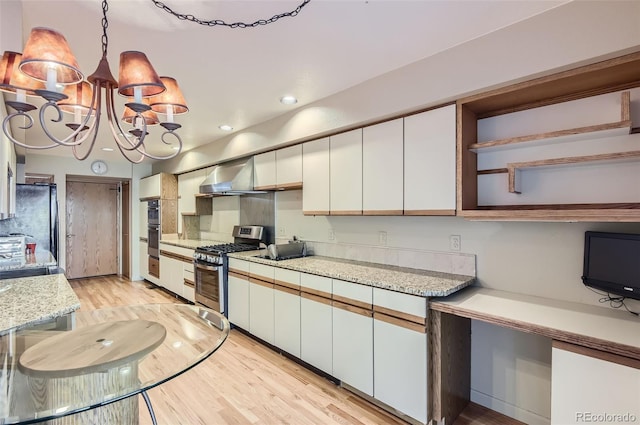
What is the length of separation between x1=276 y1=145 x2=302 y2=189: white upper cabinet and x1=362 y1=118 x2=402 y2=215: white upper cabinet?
2.73 ft

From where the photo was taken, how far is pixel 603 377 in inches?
55.7

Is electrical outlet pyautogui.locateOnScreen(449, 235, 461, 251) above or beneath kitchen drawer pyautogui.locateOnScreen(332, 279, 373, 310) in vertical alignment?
above

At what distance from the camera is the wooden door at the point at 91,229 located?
258 inches

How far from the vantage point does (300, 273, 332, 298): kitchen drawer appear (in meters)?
2.54

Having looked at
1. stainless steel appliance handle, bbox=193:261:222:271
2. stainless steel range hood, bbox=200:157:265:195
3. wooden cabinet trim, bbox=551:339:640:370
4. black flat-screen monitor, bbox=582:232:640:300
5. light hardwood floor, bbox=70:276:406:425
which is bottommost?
light hardwood floor, bbox=70:276:406:425

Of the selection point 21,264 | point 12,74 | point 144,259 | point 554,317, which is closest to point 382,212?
point 554,317

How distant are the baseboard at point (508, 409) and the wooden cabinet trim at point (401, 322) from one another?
819 millimetres

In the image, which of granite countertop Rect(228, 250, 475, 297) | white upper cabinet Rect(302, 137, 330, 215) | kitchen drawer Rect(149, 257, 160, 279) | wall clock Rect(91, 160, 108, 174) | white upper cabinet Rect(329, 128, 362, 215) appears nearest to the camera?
granite countertop Rect(228, 250, 475, 297)

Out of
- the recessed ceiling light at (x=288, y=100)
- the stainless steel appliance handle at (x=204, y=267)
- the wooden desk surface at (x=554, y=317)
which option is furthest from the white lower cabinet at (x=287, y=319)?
the recessed ceiling light at (x=288, y=100)

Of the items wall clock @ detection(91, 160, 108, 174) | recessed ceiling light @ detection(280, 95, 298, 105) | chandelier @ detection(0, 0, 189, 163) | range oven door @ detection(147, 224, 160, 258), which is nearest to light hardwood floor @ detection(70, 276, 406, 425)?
chandelier @ detection(0, 0, 189, 163)

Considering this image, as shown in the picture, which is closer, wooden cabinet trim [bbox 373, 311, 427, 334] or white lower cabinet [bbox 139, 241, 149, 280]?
wooden cabinet trim [bbox 373, 311, 427, 334]

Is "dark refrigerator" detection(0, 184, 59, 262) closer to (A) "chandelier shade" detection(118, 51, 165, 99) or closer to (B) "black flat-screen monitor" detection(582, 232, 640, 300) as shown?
(A) "chandelier shade" detection(118, 51, 165, 99)

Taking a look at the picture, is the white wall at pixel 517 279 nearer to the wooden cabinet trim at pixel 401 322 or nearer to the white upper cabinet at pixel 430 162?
the white upper cabinet at pixel 430 162

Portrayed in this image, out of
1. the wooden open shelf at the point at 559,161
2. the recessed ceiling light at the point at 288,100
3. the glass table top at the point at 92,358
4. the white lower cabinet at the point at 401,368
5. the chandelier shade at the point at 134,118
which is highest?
the recessed ceiling light at the point at 288,100
